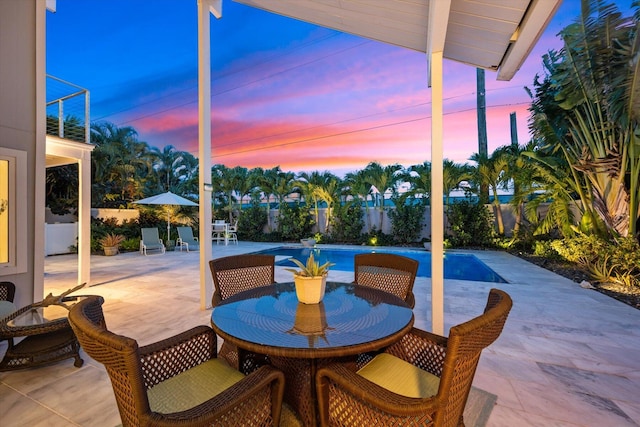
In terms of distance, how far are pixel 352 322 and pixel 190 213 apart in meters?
14.2

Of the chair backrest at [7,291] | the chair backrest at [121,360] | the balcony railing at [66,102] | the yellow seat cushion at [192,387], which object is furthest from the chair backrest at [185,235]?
the chair backrest at [121,360]

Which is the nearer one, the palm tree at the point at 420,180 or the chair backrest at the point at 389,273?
the chair backrest at the point at 389,273

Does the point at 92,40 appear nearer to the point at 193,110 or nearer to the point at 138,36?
the point at 138,36

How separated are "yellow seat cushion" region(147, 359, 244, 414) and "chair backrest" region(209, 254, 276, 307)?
27.6 inches

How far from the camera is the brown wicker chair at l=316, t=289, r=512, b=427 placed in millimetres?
1076

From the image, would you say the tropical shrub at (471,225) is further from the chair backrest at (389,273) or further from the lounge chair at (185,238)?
the lounge chair at (185,238)

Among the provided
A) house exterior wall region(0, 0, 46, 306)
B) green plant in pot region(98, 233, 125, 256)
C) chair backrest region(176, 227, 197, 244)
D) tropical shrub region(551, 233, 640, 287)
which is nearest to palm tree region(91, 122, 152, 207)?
green plant in pot region(98, 233, 125, 256)

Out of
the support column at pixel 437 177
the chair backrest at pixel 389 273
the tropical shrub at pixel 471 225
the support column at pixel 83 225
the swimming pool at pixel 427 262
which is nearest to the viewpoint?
the chair backrest at pixel 389 273

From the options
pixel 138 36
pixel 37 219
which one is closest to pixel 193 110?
pixel 138 36

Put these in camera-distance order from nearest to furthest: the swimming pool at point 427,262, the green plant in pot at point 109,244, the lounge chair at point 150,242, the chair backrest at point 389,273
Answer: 1. the chair backrest at point 389,273
2. the swimming pool at point 427,262
3. the green plant in pot at point 109,244
4. the lounge chair at point 150,242

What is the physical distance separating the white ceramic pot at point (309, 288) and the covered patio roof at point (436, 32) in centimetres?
157

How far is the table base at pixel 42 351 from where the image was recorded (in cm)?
249

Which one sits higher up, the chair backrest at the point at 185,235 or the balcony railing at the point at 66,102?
the balcony railing at the point at 66,102

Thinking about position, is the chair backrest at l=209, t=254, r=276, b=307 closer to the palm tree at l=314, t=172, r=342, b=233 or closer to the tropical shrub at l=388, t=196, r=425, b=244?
A: the tropical shrub at l=388, t=196, r=425, b=244
